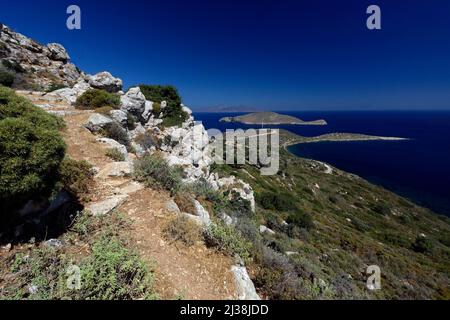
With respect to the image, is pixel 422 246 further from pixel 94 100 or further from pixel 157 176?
pixel 94 100

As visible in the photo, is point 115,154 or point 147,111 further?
point 147,111

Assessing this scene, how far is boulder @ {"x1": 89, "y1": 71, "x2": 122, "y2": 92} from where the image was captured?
2081cm

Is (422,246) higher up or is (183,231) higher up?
(183,231)

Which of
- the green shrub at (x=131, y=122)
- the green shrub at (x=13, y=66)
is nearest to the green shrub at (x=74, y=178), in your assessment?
the green shrub at (x=131, y=122)

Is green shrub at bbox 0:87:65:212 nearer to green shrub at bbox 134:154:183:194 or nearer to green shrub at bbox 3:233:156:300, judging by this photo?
green shrub at bbox 3:233:156:300

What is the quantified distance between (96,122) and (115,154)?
3.64m

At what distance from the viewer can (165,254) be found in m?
5.20

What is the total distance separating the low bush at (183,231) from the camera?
5.71 metres

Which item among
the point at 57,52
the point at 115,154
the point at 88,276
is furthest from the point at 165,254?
the point at 57,52

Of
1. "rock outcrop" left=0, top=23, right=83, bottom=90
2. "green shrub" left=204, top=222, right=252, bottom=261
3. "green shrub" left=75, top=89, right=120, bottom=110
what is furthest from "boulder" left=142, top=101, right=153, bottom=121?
"green shrub" left=204, top=222, right=252, bottom=261

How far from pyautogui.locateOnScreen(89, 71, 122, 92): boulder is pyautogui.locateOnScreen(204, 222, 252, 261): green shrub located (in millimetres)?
20437
